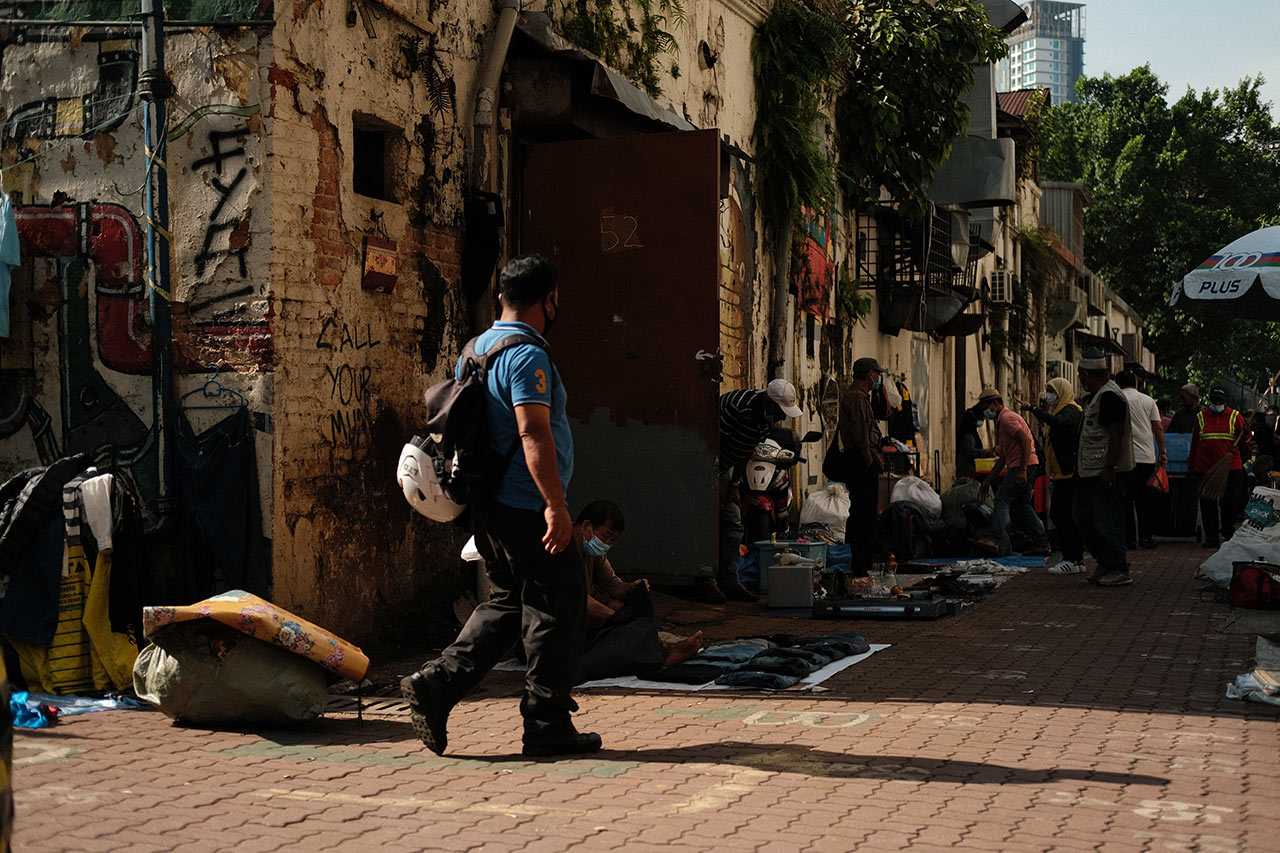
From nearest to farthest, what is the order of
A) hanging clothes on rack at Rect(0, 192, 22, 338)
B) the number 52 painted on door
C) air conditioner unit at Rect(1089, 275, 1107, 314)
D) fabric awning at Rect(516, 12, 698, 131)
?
hanging clothes on rack at Rect(0, 192, 22, 338)
fabric awning at Rect(516, 12, 698, 131)
the number 52 painted on door
air conditioner unit at Rect(1089, 275, 1107, 314)

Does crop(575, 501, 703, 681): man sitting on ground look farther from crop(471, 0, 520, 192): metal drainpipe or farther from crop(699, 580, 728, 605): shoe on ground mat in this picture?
crop(699, 580, 728, 605): shoe on ground mat

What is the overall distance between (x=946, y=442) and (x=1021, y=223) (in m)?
8.32

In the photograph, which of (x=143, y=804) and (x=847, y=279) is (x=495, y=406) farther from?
(x=847, y=279)

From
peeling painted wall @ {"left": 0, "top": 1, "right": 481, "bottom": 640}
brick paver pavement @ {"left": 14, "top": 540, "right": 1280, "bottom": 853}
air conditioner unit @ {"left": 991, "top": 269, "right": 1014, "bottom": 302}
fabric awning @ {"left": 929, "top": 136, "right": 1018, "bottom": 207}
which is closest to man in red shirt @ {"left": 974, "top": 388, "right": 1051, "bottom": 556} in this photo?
fabric awning @ {"left": 929, "top": 136, "right": 1018, "bottom": 207}

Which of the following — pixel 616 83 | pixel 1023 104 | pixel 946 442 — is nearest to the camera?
pixel 616 83

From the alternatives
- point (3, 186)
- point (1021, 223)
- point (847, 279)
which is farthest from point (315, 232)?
point (1021, 223)

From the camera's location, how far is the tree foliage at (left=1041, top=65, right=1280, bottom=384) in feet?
136

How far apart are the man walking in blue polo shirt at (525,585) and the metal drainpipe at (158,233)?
8.61 ft

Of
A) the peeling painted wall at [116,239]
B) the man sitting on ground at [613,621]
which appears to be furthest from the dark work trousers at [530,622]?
the peeling painted wall at [116,239]

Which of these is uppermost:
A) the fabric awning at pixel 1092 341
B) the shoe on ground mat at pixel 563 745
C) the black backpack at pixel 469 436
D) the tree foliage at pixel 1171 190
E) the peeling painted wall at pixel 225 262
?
the tree foliage at pixel 1171 190

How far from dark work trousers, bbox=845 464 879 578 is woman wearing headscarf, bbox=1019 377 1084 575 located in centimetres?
197

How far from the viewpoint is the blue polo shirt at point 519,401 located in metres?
5.06

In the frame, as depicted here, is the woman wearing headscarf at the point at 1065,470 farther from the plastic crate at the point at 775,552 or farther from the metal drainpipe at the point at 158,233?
the metal drainpipe at the point at 158,233

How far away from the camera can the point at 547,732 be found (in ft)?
17.3
